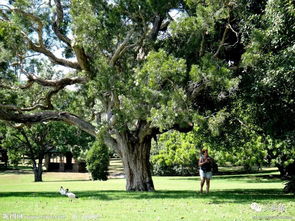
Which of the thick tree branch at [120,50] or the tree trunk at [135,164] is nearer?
the thick tree branch at [120,50]

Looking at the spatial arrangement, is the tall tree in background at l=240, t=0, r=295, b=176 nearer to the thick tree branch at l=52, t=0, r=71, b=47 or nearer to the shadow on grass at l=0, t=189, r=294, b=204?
the shadow on grass at l=0, t=189, r=294, b=204

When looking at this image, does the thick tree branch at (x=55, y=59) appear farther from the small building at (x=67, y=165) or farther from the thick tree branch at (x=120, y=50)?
the small building at (x=67, y=165)

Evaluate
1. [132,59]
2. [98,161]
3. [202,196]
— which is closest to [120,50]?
[132,59]

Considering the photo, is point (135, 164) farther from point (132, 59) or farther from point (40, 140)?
point (40, 140)

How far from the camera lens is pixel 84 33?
15.2m

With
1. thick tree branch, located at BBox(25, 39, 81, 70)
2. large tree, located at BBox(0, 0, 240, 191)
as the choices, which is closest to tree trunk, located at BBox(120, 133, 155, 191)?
large tree, located at BBox(0, 0, 240, 191)

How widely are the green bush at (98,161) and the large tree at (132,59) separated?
596 inches

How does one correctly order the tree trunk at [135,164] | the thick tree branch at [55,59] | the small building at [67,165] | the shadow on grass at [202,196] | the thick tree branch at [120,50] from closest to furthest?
the shadow on grass at [202,196], the thick tree branch at [120,50], the tree trunk at [135,164], the thick tree branch at [55,59], the small building at [67,165]

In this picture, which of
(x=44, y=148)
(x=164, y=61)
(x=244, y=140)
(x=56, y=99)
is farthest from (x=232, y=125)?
(x=44, y=148)

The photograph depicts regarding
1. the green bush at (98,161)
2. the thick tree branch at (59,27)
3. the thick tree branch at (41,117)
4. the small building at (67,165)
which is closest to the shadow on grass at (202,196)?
the thick tree branch at (41,117)

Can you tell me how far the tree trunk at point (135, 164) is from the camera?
60.2ft

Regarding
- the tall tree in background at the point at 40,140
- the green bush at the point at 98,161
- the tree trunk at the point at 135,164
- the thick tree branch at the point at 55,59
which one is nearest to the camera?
the tree trunk at the point at 135,164

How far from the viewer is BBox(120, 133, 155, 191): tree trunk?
1836 cm

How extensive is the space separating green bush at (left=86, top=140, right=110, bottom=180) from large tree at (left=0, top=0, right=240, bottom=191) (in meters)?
15.1
